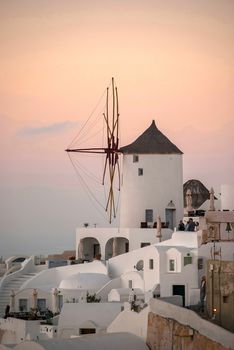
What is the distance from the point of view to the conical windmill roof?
4281 centimetres

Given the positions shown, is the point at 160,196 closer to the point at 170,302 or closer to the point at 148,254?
the point at 148,254

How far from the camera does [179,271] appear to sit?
37.4 meters

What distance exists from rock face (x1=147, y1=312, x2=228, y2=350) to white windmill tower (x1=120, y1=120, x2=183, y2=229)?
1386cm

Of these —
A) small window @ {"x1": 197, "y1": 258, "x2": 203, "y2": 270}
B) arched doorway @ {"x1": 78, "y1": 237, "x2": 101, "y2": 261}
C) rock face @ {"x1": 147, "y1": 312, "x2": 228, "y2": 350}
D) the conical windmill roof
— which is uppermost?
the conical windmill roof

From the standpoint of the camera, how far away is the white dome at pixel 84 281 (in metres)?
38.8

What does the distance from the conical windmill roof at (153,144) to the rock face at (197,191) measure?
180cm

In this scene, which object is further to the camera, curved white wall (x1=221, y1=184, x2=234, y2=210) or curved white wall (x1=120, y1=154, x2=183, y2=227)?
curved white wall (x1=120, y1=154, x2=183, y2=227)

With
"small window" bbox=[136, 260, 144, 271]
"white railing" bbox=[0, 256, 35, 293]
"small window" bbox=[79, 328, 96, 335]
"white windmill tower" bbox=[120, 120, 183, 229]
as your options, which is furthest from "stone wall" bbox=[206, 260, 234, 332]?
"white windmill tower" bbox=[120, 120, 183, 229]

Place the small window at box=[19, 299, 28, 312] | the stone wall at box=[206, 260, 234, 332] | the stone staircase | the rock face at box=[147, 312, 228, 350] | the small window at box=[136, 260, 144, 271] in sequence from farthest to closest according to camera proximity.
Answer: the stone staircase < the small window at box=[136, 260, 144, 271] < the small window at box=[19, 299, 28, 312] < the stone wall at box=[206, 260, 234, 332] < the rock face at box=[147, 312, 228, 350]

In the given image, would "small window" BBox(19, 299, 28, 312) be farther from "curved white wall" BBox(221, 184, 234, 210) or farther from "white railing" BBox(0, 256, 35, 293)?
"curved white wall" BBox(221, 184, 234, 210)

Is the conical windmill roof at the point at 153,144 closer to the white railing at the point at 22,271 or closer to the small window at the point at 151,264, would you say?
the white railing at the point at 22,271

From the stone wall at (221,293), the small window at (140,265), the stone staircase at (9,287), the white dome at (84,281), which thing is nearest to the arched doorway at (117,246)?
the small window at (140,265)

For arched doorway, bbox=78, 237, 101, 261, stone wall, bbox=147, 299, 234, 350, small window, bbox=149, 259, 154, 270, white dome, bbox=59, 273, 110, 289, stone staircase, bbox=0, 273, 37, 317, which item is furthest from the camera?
arched doorway, bbox=78, 237, 101, 261

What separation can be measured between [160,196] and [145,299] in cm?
696
